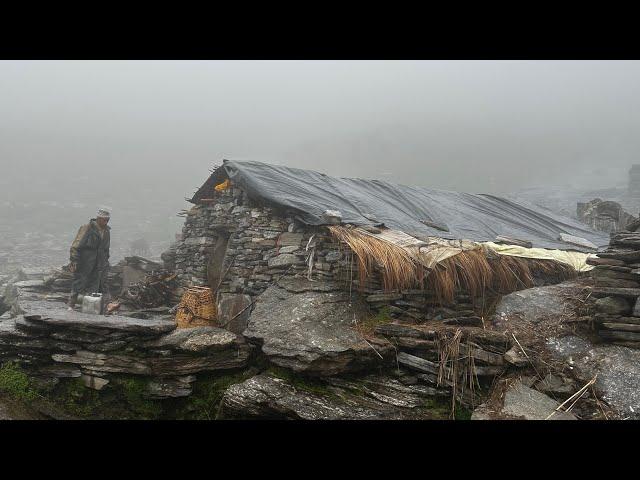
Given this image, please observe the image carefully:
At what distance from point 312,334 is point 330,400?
1000 millimetres

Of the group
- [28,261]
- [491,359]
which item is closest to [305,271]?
[491,359]

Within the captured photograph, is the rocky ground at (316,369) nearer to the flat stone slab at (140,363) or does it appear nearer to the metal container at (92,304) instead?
the flat stone slab at (140,363)

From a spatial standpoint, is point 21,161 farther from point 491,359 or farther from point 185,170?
point 491,359

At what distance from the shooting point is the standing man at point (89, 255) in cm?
917

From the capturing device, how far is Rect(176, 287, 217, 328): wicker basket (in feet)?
25.6

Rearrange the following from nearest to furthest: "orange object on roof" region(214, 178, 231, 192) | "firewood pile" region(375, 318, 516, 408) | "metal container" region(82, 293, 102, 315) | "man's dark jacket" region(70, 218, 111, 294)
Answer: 1. "firewood pile" region(375, 318, 516, 408)
2. "metal container" region(82, 293, 102, 315)
3. "man's dark jacket" region(70, 218, 111, 294)
4. "orange object on roof" region(214, 178, 231, 192)

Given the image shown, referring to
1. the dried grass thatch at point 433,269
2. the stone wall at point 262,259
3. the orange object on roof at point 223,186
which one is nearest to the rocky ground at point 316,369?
the stone wall at point 262,259

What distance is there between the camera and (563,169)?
38.8 m

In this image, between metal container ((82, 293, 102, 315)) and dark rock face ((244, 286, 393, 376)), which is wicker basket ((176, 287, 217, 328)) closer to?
dark rock face ((244, 286, 393, 376))

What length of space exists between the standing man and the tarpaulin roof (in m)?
2.45

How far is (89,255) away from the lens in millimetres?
9352

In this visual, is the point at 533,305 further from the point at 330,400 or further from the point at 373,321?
the point at 330,400

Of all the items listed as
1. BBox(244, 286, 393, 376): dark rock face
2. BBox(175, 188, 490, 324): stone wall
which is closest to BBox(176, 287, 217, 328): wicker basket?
BBox(175, 188, 490, 324): stone wall

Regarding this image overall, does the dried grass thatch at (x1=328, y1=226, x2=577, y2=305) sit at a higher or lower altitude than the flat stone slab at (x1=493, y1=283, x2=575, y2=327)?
higher
